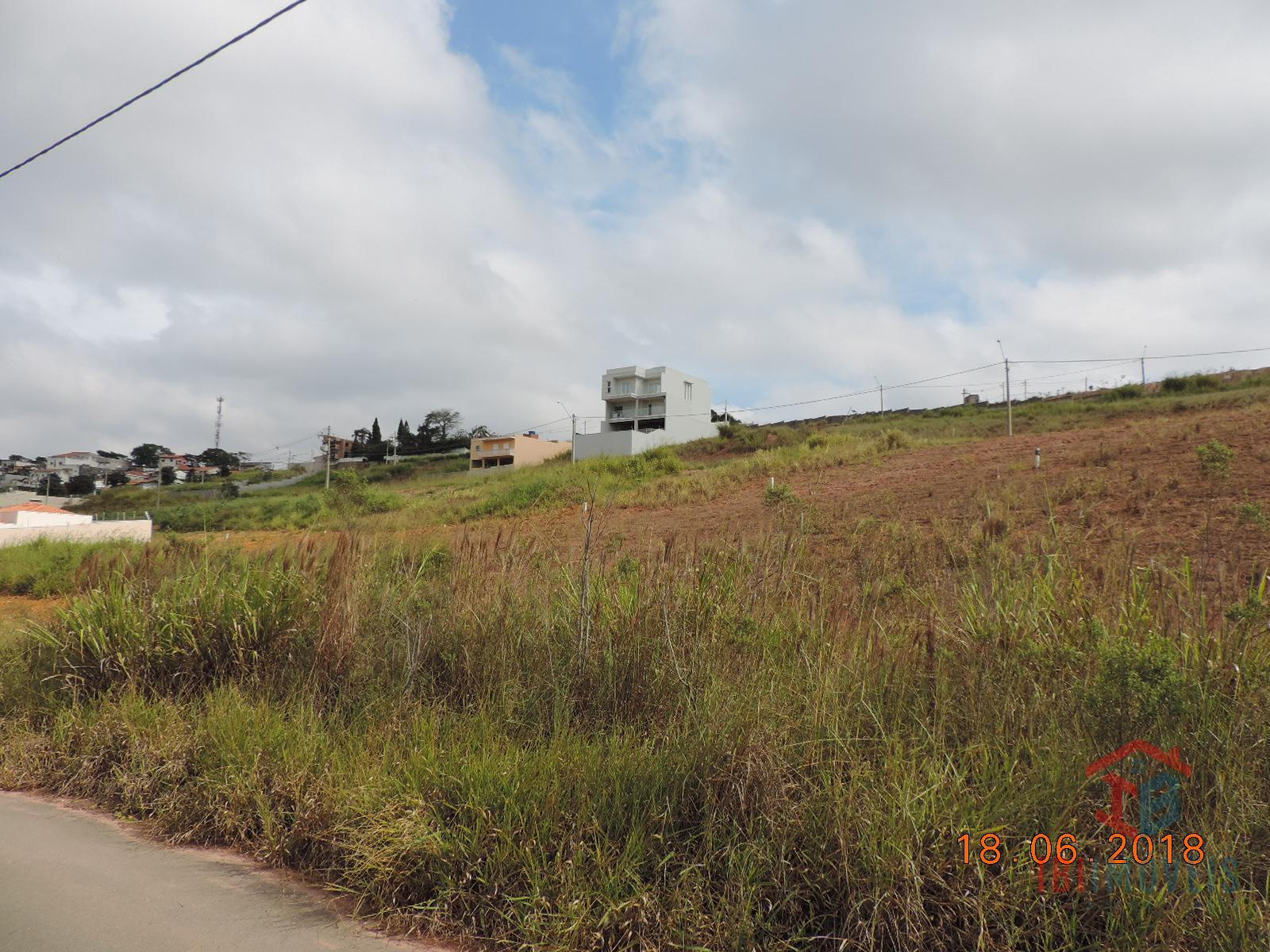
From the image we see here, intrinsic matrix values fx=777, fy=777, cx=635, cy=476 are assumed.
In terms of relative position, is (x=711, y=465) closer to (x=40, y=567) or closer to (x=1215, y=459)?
(x=40, y=567)

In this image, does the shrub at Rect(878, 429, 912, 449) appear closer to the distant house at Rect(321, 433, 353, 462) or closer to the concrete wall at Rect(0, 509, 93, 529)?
the concrete wall at Rect(0, 509, 93, 529)

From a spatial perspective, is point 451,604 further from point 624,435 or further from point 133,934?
point 624,435

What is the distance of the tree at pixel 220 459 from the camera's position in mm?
108188

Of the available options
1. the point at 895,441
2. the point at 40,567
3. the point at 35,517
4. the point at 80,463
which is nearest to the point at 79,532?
the point at 40,567

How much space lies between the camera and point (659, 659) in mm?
4328

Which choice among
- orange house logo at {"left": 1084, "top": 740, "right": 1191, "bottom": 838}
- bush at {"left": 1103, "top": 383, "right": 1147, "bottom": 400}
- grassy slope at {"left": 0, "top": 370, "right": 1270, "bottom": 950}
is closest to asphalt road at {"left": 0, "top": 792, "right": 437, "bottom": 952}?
grassy slope at {"left": 0, "top": 370, "right": 1270, "bottom": 950}

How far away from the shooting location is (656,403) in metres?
76.2

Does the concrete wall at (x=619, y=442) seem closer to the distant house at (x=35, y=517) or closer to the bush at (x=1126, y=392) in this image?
the bush at (x=1126, y=392)

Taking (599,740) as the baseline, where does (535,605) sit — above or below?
above

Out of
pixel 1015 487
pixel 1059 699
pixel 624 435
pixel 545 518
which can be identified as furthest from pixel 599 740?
pixel 624 435

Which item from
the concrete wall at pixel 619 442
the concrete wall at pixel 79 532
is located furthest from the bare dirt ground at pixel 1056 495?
the concrete wall at pixel 619 442

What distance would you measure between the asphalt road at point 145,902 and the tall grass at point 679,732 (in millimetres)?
176

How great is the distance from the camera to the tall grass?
2.70 meters

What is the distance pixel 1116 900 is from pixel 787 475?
1865cm
